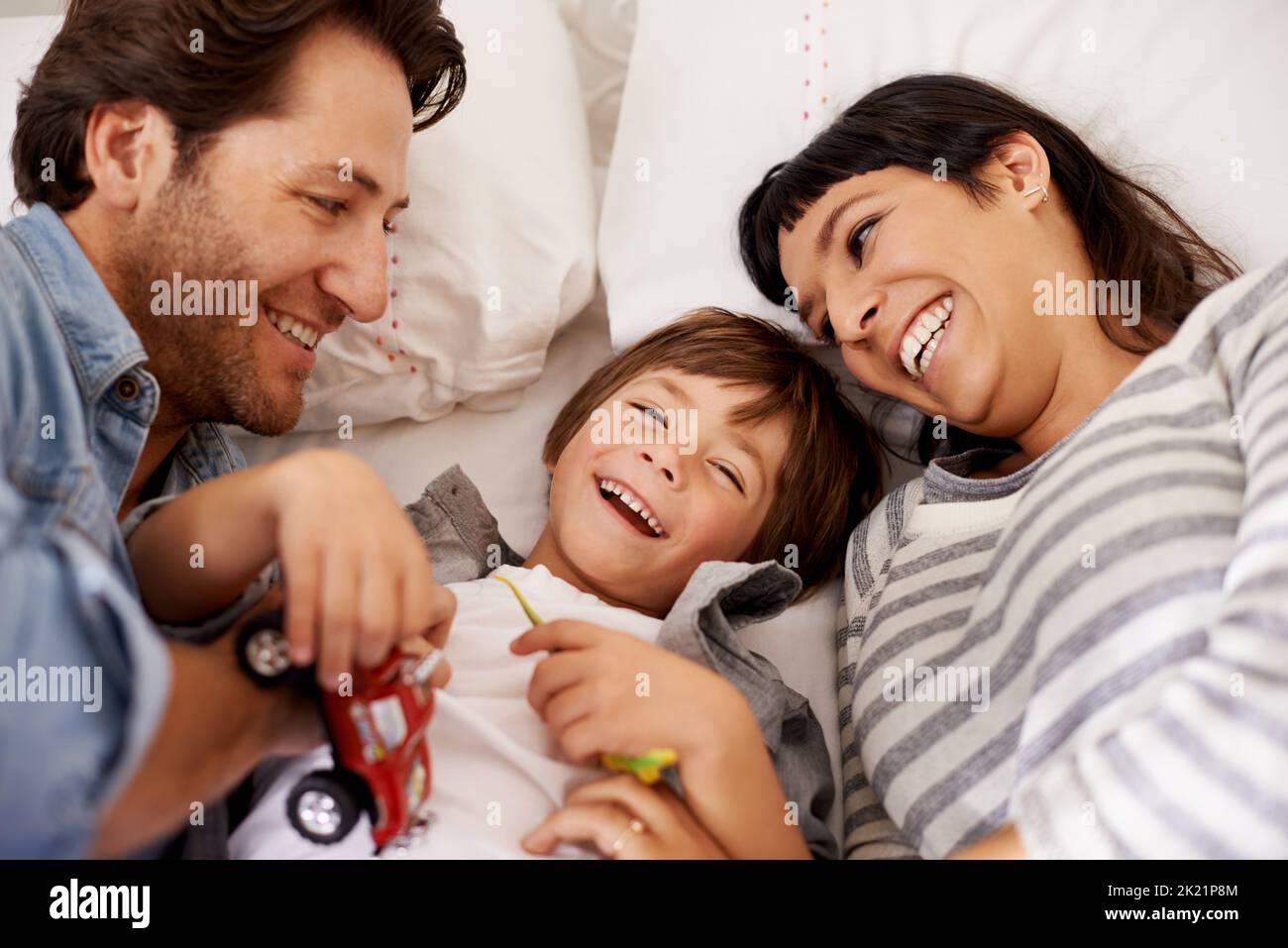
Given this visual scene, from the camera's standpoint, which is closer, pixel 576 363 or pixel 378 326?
pixel 378 326

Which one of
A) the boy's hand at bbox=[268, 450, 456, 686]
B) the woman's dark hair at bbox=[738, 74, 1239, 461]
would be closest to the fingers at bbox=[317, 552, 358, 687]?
the boy's hand at bbox=[268, 450, 456, 686]

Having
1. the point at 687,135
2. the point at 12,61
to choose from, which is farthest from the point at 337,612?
the point at 12,61

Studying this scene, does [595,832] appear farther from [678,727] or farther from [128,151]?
[128,151]

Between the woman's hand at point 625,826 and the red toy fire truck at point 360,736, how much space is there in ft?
0.46

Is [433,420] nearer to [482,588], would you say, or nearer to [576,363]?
[576,363]

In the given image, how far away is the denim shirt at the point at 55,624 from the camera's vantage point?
61 centimetres

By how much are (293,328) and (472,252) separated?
0.36 metres

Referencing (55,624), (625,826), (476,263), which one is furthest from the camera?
(476,263)

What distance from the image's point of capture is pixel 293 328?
3.84ft

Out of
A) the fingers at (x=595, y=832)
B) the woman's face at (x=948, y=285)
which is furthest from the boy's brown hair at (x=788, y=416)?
the fingers at (x=595, y=832)

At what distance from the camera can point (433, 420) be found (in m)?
1.55

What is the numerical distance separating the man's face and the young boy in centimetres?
27
